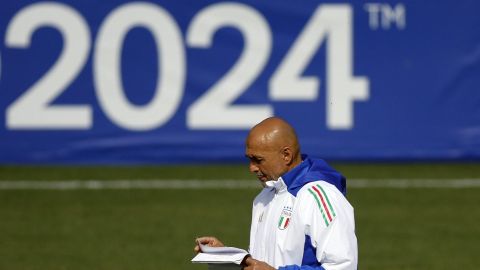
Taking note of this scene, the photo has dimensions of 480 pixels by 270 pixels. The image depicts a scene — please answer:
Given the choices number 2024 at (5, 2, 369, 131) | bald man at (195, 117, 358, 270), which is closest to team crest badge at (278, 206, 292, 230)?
bald man at (195, 117, 358, 270)

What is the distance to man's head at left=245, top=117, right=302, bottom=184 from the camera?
5941mm

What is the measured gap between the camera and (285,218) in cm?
592

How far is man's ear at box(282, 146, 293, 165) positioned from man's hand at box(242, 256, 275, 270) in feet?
1.74

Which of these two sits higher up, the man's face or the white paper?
the man's face

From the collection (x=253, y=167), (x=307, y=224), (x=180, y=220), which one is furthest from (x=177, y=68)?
(x=307, y=224)

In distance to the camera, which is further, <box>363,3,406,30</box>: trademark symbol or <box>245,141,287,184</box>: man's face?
<box>363,3,406,30</box>: trademark symbol

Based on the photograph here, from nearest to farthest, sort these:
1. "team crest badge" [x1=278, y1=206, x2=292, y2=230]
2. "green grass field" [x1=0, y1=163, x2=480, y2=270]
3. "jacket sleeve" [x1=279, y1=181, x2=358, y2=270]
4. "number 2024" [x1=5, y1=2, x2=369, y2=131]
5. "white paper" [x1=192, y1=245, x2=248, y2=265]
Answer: "jacket sleeve" [x1=279, y1=181, x2=358, y2=270] → "white paper" [x1=192, y1=245, x2=248, y2=265] → "team crest badge" [x1=278, y1=206, x2=292, y2=230] → "green grass field" [x1=0, y1=163, x2=480, y2=270] → "number 2024" [x1=5, y1=2, x2=369, y2=131]

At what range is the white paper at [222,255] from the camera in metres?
5.76

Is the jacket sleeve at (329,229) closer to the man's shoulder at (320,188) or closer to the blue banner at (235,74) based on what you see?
the man's shoulder at (320,188)

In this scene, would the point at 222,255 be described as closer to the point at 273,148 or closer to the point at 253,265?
the point at 253,265

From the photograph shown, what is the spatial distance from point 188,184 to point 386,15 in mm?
3486

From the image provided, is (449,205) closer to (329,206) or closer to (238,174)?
(238,174)

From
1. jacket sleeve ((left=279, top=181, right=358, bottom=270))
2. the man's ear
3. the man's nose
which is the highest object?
the man's ear

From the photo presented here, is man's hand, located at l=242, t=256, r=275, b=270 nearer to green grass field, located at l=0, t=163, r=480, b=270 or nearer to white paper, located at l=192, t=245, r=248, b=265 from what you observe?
white paper, located at l=192, t=245, r=248, b=265
